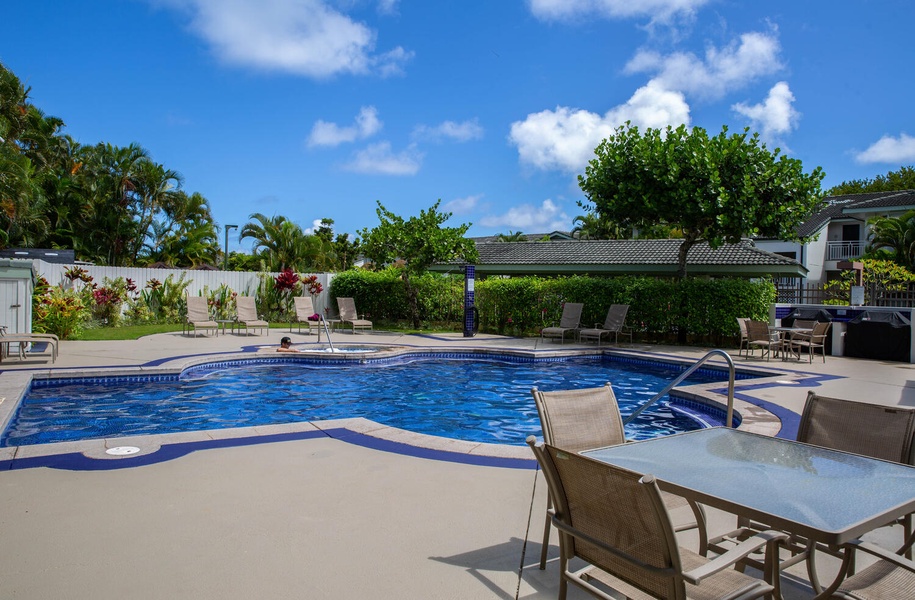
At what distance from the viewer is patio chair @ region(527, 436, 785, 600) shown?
2027 mm

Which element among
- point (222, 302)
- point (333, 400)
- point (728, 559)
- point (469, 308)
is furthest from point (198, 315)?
point (728, 559)

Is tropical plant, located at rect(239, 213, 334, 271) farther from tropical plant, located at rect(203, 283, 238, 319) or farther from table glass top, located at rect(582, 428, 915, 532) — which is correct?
table glass top, located at rect(582, 428, 915, 532)

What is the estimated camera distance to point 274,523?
12.2 ft

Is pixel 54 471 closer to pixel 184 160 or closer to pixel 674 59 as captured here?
pixel 674 59

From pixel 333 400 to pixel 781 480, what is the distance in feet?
25.7

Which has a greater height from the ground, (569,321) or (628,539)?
(569,321)

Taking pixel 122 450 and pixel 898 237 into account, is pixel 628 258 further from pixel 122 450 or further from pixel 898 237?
pixel 122 450

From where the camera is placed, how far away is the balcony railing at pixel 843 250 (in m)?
36.2

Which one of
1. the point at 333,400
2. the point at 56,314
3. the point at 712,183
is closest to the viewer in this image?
the point at 333,400

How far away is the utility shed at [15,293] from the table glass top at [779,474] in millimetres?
12339

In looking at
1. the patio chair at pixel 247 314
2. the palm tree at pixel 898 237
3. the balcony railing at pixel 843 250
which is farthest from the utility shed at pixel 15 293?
the balcony railing at pixel 843 250

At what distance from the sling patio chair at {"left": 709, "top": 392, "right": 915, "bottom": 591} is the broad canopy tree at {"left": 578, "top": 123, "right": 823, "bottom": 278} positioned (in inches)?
479

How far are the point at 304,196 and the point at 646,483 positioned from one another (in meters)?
26.0

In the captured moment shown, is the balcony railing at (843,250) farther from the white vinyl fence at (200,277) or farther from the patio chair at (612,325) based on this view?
the white vinyl fence at (200,277)
